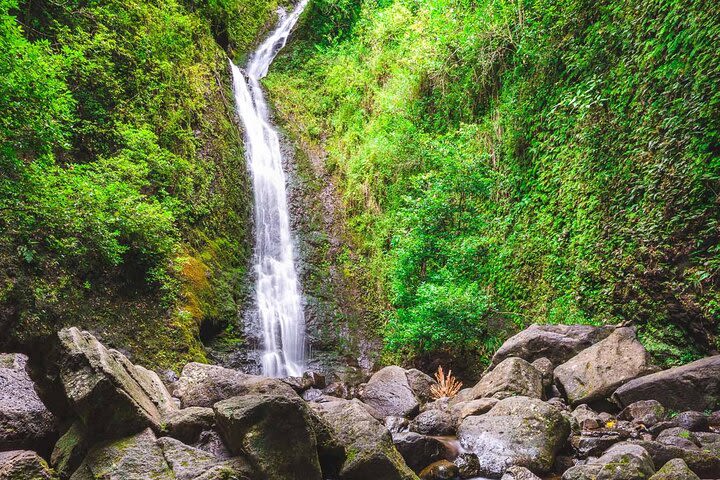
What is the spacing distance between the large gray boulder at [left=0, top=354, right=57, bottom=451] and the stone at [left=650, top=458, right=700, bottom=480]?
5474 mm

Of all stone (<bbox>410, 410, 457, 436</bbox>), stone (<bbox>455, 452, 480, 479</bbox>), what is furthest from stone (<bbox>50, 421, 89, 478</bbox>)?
stone (<bbox>410, 410, 457, 436</bbox>)

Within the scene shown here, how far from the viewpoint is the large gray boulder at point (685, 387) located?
5.09 m

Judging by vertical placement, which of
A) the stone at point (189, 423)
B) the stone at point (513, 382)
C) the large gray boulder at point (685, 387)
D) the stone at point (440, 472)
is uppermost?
the large gray boulder at point (685, 387)

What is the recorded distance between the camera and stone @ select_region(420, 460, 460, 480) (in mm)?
5000

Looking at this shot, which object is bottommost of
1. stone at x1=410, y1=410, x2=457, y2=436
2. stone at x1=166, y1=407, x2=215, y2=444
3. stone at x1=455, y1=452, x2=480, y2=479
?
stone at x1=410, y1=410, x2=457, y2=436

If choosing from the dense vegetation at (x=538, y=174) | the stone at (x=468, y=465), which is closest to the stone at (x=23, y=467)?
the stone at (x=468, y=465)

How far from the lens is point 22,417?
12.7ft

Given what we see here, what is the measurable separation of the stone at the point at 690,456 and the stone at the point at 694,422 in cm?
81

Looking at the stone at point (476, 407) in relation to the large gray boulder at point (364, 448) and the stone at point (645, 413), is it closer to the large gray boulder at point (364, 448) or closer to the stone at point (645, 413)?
the stone at point (645, 413)

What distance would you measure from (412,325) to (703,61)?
688cm

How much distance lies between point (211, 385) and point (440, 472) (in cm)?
309

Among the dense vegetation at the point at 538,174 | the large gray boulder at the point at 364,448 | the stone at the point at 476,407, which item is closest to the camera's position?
the large gray boulder at the point at 364,448

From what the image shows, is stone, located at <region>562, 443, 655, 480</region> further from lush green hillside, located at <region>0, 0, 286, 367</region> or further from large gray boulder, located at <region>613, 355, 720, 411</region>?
lush green hillside, located at <region>0, 0, 286, 367</region>

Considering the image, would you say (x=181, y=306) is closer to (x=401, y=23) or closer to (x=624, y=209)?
(x=624, y=209)
